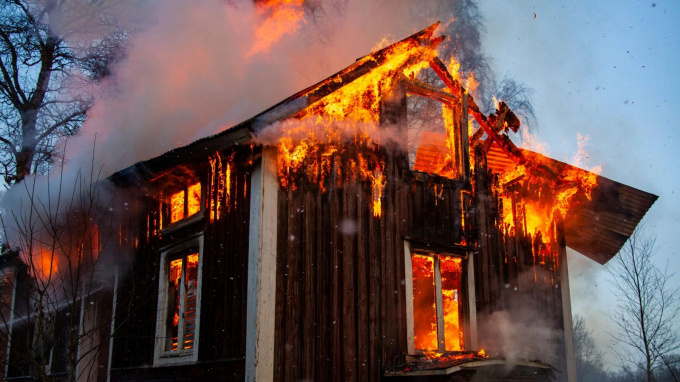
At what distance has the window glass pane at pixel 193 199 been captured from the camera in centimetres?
1078

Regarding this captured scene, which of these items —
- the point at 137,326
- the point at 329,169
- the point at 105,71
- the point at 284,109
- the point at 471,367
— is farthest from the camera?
the point at 105,71

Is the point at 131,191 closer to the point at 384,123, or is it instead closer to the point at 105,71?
the point at 384,123

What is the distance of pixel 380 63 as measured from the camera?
1048cm

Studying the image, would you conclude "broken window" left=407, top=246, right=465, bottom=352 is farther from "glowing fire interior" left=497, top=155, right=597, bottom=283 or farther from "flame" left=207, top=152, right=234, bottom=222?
"flame" left=207, top=152, right=234, bottom=222

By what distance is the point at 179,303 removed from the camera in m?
10.5

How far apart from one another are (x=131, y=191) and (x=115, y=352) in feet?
9.89

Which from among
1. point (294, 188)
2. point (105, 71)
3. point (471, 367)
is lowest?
point (471, 367)

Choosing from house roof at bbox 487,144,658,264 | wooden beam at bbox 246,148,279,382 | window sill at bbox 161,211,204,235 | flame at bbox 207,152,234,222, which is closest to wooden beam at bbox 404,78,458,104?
house roof at bbox 487,144,658,264

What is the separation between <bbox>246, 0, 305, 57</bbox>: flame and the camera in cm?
1500

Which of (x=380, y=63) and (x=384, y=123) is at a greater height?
(x=380, y=63)

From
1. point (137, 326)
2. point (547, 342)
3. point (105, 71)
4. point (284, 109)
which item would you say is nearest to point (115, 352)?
point (137, 326)

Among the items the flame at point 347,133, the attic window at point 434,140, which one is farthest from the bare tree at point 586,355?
the flame at point 347,133

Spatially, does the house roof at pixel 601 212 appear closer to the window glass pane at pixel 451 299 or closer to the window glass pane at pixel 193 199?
the window glass pane at pixel 451 299

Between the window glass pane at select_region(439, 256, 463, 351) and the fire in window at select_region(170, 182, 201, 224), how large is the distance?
427 cm
